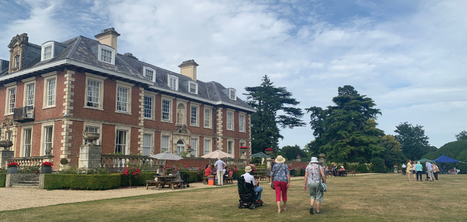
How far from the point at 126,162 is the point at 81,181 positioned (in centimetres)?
404

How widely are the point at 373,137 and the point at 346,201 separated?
41.3 metres

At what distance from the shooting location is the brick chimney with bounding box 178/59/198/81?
122ft

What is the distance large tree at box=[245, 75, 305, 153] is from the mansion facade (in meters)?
15.5

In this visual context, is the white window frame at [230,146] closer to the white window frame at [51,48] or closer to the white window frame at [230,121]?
the white window frame at [230,121]

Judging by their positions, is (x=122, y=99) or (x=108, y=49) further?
(x=122, y=99)

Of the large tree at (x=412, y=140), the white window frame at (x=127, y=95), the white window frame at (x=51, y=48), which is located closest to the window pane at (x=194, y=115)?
the white window frame at (x=127, y=95)

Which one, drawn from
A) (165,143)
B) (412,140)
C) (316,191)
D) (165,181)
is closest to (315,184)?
(316,191)

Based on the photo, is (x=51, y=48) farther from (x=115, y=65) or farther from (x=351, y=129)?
(x=351, y=129)

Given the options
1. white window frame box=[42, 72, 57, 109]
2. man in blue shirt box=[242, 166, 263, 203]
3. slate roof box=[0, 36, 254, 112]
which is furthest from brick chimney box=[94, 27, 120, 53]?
man in blue shirt box=[242, 166, 263, 203]

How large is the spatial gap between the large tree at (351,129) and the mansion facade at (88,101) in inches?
986

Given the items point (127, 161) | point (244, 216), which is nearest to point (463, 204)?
point (244, 216)

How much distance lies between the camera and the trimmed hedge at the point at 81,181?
1661cm

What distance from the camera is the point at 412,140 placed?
76.9 m

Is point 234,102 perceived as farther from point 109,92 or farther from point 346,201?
point 346,201
